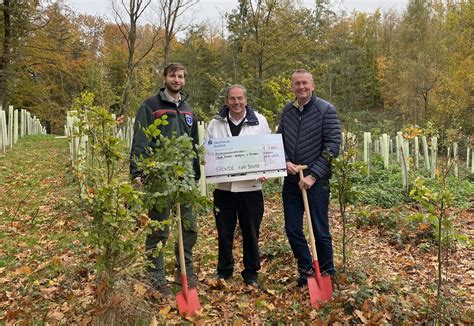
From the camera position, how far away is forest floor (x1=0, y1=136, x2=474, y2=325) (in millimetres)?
3168

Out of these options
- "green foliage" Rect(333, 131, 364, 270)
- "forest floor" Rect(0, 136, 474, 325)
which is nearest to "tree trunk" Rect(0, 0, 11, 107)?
"forest floor" Rect(0, 136, 474, 325)

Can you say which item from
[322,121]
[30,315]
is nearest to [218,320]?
[30,315]

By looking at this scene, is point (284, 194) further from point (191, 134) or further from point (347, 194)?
point (191, 134)

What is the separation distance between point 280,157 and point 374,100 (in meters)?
37.3

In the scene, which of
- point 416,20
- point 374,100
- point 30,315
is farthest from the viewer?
point 374,100

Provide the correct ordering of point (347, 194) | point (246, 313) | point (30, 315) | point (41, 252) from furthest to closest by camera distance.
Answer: point (41, 252) < point (347, 194) < point (246, 313) < point (30, 315)

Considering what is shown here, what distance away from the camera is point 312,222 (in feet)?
12.4

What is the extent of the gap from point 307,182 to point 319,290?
1011 millimetres

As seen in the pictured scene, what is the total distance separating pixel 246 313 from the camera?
349cm

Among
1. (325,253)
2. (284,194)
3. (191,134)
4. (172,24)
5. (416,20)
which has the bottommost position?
(325,253)

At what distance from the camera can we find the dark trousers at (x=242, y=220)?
3818 mm

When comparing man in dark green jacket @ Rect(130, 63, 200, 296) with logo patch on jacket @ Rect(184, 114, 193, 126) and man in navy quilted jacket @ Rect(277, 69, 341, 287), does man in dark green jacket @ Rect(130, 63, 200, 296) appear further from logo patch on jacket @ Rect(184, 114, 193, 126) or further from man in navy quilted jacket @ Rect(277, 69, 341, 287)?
man in navy quilted jacket @ Rect(277, 69, 341, 287)

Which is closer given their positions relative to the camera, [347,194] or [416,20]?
[347,194]

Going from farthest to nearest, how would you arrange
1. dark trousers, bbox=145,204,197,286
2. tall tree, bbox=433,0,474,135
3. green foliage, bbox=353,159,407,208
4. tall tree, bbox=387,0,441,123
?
tall tree, bbox=387,0,441,123 < tall tree, bbox=433,0,474,135 < green foliage, bbox=353,159,407,208 < dark trousers, bbox=145,204,197,286
